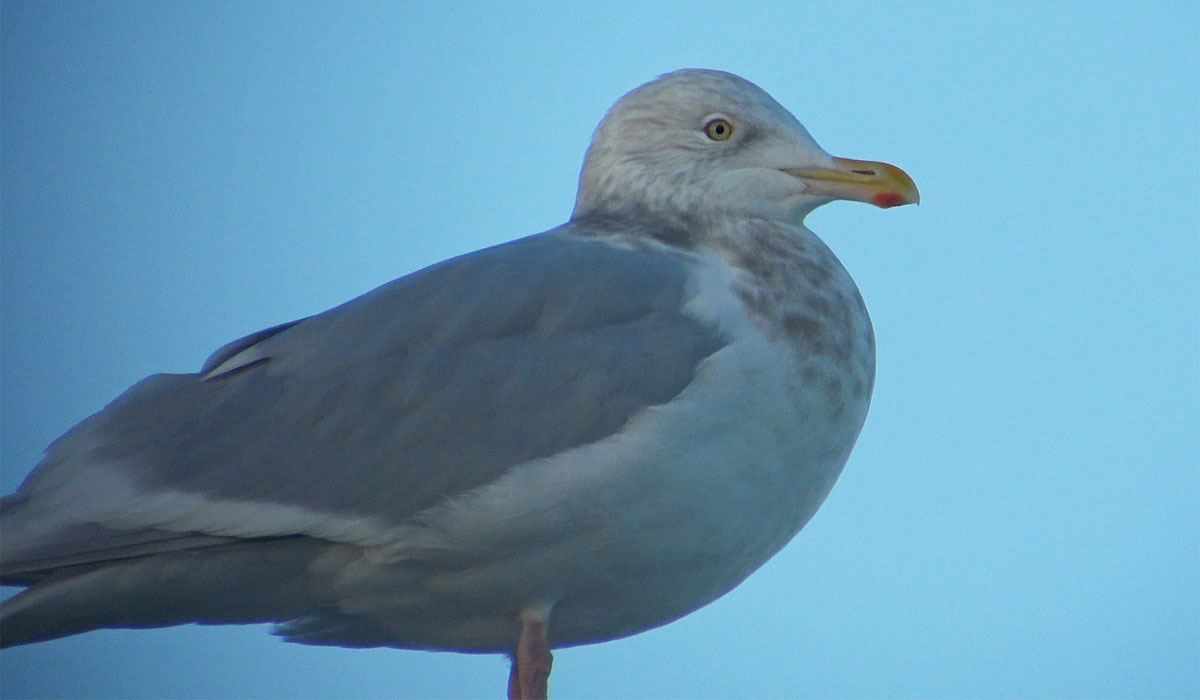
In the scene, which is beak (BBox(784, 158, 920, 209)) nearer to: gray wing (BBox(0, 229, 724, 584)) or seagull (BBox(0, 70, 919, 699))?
seagull (BBox(0, 70, 919, 699))

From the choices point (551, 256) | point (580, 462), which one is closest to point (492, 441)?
point (580, 462)

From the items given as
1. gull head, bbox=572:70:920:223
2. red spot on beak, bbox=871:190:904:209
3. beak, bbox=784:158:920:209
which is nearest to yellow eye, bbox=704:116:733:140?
gull head, bbox=572:70:920:223

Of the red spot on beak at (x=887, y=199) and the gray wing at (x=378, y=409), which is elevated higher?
the red spot on beak at (x=887, y=199)

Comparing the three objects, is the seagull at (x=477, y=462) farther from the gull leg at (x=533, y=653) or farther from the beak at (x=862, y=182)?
the beak at (x=862, y=182)

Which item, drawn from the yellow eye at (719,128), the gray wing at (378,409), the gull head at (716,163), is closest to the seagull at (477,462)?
the gray wing at (378,409)

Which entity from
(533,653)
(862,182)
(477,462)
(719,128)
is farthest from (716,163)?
(533,653)

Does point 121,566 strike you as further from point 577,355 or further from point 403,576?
point 577,355
